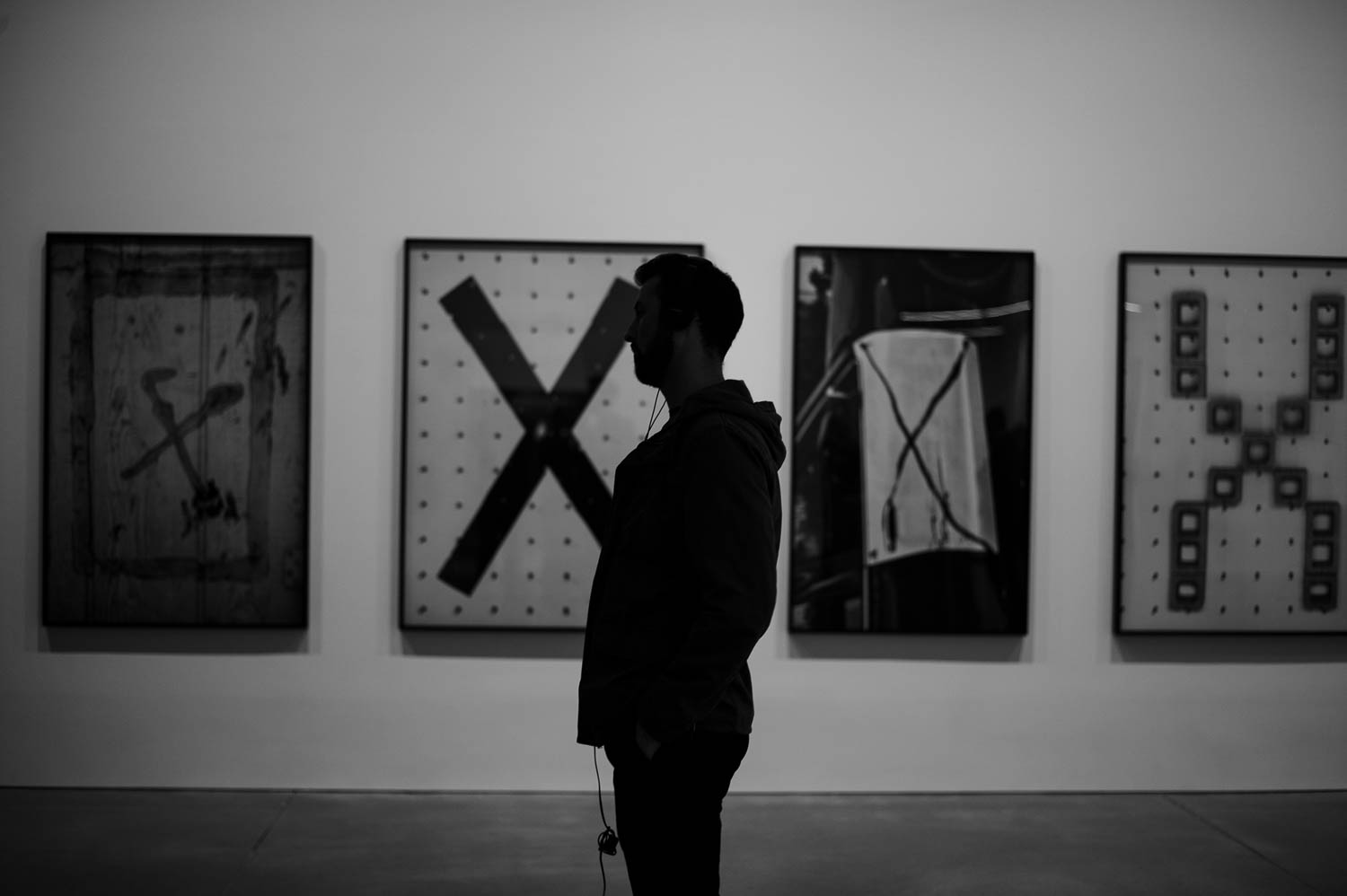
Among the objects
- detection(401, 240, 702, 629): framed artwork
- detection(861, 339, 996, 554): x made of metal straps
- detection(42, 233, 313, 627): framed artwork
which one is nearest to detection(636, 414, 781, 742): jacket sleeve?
detection(401, 240, 702, 629): framed artwork

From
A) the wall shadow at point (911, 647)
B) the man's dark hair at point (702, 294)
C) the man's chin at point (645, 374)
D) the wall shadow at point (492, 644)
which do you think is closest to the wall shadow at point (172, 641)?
the wall shadow at point (492, 644)

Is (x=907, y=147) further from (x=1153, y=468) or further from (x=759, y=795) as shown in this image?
(x=759, y=795)

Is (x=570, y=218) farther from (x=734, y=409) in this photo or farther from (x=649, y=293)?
(x=734, y=409)

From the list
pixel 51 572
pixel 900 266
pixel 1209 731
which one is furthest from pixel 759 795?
pixel 51 572

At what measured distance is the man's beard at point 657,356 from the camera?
5.71 ft

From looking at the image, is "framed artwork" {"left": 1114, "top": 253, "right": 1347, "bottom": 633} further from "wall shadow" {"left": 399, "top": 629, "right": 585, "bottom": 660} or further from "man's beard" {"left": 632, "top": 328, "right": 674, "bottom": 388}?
"man's beard" {"left": 632, "top": 328, "right": 674, "bottom": 388}

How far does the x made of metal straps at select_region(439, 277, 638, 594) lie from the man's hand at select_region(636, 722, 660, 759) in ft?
5.90

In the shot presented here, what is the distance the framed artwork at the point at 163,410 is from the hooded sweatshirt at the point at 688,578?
6.58 ft

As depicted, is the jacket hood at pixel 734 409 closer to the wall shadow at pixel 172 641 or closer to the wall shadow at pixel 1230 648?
the wall shadow at pixel 172 641

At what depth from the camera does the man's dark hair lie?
1730 mm

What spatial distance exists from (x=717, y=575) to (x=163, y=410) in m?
2.47

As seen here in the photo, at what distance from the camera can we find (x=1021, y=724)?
11.5ft

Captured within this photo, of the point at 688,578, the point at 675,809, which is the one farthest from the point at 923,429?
the point at 675,809

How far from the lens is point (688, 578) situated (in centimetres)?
166
